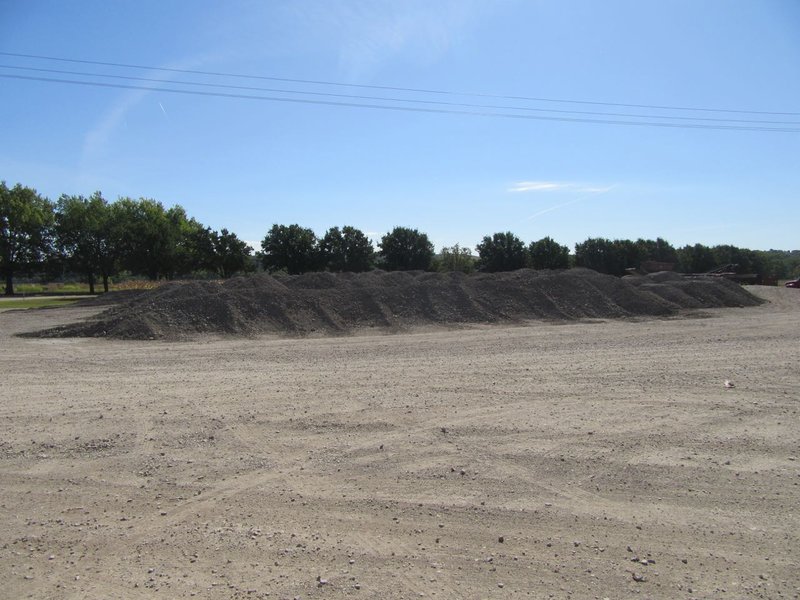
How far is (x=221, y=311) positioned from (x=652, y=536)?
58.9 ft

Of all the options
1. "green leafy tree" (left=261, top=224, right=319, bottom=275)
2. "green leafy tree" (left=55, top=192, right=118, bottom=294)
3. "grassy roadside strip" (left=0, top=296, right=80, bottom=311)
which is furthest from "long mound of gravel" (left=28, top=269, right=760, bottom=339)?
"green leafy tree" (left=55, top=192, right=118, bottom=294)

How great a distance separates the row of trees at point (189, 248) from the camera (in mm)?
55375

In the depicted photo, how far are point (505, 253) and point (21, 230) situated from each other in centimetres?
5150

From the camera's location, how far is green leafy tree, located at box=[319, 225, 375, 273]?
2462 inches

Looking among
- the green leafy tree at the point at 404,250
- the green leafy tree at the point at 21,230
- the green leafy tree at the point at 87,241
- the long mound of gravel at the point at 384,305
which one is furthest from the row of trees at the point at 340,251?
the long mound of gravel at the point at 384,305

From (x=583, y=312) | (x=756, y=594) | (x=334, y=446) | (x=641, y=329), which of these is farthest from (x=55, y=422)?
(x=583, y=312)

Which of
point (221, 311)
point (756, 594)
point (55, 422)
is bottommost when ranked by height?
point (756, 594)

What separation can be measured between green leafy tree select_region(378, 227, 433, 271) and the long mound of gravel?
35.5m

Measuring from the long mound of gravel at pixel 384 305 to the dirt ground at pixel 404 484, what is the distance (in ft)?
26.6

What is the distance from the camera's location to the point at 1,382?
1089cm

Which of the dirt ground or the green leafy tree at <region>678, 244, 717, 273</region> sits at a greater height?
the green leafy tree at <region>678, 244, 717, 273</region>

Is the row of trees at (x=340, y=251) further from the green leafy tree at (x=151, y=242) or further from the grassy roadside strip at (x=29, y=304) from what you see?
the grassy roadside strip at (x=29, y=304)

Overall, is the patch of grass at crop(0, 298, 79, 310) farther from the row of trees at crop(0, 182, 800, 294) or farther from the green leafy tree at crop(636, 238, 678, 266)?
the green leafy tree at crop(636, 238, 678, 266)

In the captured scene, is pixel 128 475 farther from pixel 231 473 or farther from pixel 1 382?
pixel 1 382
